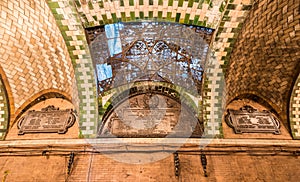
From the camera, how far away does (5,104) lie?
4.55 m

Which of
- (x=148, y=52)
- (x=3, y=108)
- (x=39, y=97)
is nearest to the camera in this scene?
A: (x=148, y=52)

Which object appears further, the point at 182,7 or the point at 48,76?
the point at 48,76

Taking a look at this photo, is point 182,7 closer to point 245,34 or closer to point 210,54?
point 210,54

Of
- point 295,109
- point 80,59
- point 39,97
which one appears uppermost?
point 80,59

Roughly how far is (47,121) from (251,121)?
178 inches

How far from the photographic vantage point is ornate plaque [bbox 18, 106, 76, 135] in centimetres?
441

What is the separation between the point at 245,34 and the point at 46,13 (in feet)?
11.7

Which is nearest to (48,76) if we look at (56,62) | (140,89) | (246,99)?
(56,62)

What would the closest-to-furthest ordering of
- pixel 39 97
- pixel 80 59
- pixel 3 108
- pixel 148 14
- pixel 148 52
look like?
pixel 148 14, pixel 80 59, pixel 148 52, pixel 3 108, pixel 39 97

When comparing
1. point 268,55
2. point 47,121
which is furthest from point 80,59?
point 268,55

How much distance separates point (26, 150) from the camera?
13.3ft

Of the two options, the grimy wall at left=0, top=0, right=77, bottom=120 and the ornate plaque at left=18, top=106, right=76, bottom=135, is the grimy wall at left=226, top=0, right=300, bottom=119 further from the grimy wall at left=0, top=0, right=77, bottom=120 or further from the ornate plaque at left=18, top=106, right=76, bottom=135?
the ornate plaque at left=18, top=106, right=76, bottom=135

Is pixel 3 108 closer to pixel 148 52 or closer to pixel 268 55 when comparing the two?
pixel 148 52

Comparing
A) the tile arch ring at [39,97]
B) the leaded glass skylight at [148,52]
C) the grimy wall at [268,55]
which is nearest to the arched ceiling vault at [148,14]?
the leaded glass skylight at [148,52]
